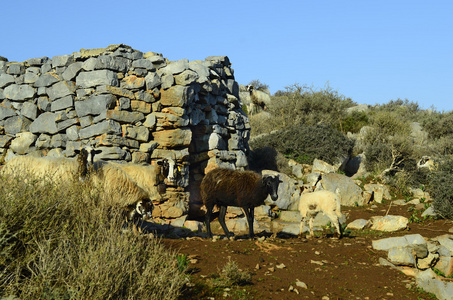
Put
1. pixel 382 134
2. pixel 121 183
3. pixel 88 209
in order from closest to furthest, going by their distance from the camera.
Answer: pixel 88 209
pixel 121 183
pixel 382 134

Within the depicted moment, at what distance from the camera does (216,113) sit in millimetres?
17219

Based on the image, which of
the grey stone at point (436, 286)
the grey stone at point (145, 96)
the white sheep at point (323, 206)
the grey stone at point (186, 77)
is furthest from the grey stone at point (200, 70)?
the grey stone at point (436, 286)

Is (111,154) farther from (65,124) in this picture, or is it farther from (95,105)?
(65,124)

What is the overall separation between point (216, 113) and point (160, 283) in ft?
39.3

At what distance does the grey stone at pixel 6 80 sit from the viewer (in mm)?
16219

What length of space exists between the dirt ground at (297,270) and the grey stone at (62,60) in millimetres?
9014

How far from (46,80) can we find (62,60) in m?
0.98

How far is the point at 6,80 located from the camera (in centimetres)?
1631

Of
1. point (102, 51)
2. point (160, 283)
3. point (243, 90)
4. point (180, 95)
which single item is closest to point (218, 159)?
point (180, 95)

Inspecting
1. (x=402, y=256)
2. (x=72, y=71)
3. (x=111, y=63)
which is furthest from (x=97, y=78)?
(x=402, y=256)

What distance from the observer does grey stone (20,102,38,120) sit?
15.6 metres

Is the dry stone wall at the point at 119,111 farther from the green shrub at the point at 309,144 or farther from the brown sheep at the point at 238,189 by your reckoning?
the green shrub at the point at 309,144

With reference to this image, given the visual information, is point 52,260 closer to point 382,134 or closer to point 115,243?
point 115,243

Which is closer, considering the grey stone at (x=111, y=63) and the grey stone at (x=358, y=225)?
the grey stone at (x=358, y=225)
